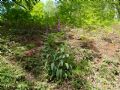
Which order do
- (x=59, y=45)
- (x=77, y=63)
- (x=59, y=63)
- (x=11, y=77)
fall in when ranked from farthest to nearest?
1. (x=59, y=45)
2. (x=77, y=63)
3. (x=59, y=63)
4. (x=11, y=77)

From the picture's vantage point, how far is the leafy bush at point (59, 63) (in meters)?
6.50

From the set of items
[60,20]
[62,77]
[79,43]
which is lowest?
[62,77]

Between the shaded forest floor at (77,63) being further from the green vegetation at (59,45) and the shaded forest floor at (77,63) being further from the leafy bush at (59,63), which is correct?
the leafy bush at (59,63)

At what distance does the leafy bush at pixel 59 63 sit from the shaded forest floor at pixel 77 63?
0.16 meters

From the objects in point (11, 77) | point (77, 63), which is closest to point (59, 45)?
point (77, 63)

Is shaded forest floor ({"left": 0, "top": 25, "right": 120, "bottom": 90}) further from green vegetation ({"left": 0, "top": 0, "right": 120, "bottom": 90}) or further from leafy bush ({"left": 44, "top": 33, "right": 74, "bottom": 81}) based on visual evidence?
leafy bush ({"left": 44, "top": 33, "right": 74, "bottom": 81})

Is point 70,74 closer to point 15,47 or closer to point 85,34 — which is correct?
point 15,47

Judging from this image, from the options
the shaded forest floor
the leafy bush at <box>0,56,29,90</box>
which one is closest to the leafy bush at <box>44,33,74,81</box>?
the shaded forest floor

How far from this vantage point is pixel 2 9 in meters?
8.86

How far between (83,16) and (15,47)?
2.81 m

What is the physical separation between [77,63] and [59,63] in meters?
0.54

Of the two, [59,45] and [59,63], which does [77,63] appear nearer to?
[59,63]

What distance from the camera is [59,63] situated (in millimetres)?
6516

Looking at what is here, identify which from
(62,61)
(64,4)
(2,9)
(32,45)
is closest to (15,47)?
(32,45)
